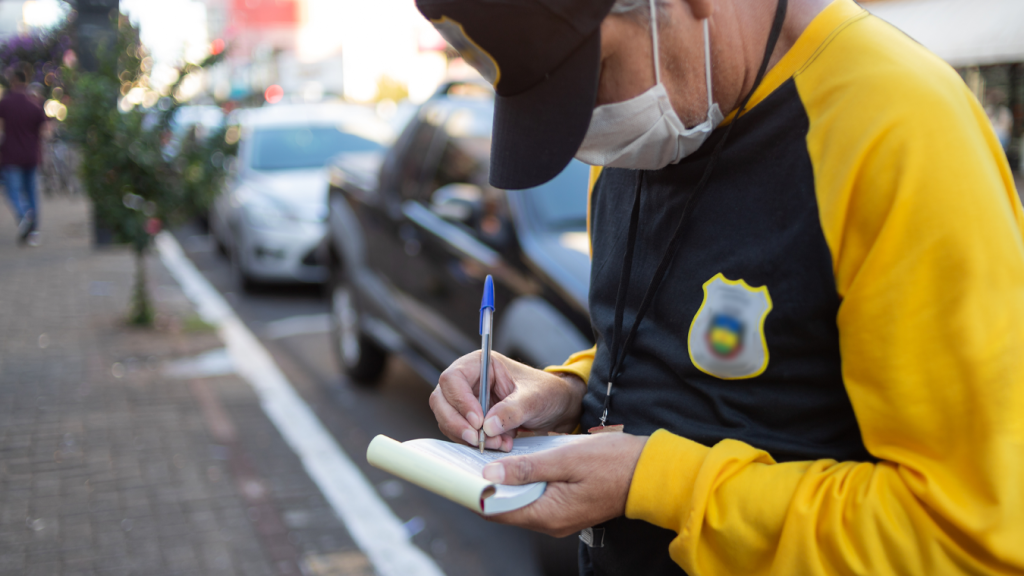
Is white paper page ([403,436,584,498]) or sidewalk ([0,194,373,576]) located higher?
white paper page ([403,436,584,498])

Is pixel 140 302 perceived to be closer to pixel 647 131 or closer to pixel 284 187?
pixel 284 187

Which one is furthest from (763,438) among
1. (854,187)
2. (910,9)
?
(910,9)

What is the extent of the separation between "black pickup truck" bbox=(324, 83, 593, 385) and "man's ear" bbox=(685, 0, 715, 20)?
2.13 meters

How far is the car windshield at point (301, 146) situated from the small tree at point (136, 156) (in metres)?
2.17

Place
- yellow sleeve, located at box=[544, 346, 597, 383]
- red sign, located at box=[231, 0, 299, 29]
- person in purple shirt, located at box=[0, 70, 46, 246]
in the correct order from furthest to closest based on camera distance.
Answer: red sign, located at box=[231, 0, 299, 29], person in purple shirt, located at box=[0, 70, 46, 246], yellow sleeve, located at box=[544, 346, 597, 383]

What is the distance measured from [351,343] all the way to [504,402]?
481 centimetres

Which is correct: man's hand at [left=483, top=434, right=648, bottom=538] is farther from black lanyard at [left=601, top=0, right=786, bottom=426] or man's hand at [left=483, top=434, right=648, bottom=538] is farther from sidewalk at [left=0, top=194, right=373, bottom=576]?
sidewalk at [left=0, top=194, right=373, bottom=576]

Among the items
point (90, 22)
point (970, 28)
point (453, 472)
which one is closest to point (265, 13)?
point (970, 28)

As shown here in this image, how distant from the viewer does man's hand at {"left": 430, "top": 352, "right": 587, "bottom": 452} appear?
56.9 inches

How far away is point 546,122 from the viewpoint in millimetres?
1255

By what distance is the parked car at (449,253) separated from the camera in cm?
355

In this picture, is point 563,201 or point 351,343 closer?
point 563,201

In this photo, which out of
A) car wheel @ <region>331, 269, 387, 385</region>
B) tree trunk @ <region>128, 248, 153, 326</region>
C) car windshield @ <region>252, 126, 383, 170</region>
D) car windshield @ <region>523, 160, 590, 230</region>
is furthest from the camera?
car windshield @ <region>252, 126, 383, 170</region>

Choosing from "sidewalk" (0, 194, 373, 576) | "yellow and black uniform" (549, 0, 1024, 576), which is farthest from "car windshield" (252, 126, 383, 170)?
"yellow and black uniform" (549, 0, 1024, 576)
